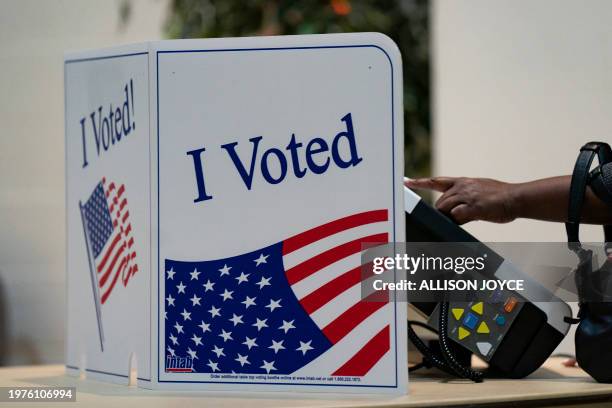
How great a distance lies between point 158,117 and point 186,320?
0.27m

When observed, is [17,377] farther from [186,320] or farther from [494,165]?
[494,165]

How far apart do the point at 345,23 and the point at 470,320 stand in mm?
2769

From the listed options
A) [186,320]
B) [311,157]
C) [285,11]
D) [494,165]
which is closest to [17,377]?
[186,320]

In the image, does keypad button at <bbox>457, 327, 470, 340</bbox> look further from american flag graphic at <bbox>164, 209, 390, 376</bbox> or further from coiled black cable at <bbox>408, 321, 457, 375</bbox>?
american flag graphic at <bbox>164, 209, 390, 376</bbox>

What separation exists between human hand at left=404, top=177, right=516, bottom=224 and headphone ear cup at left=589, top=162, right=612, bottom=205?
0.39 feet

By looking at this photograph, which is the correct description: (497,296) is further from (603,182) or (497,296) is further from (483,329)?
(603,182)

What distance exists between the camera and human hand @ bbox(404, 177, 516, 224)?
1.32 metres

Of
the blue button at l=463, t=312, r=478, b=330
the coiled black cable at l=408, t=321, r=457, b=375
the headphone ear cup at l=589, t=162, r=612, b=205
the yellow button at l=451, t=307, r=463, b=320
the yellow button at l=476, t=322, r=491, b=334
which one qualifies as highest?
the headphone ear cup at l=589, t=162, r=612, b=205

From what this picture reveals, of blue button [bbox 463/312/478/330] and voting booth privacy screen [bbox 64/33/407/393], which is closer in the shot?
voting booth privacy screen [bbox 64/33/407/393]

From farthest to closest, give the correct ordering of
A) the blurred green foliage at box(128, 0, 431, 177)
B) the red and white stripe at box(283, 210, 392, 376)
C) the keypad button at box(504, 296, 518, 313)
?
the blurred green foliage at box(128, 0, 431, 177)
the keypad button at box(504, 296, 518, 313)
the red and white stripe at box(283, 210, 392, 376)

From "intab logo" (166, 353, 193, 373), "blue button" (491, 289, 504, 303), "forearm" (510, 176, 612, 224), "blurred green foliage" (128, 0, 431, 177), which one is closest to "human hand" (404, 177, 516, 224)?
"forearm" (510, 176, 612, 224)

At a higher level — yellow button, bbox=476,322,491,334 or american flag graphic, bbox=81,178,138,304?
american flag graphic, bbox=81,178,138,304

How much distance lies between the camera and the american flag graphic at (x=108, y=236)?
1.25 metres

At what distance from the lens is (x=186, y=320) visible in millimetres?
1195
